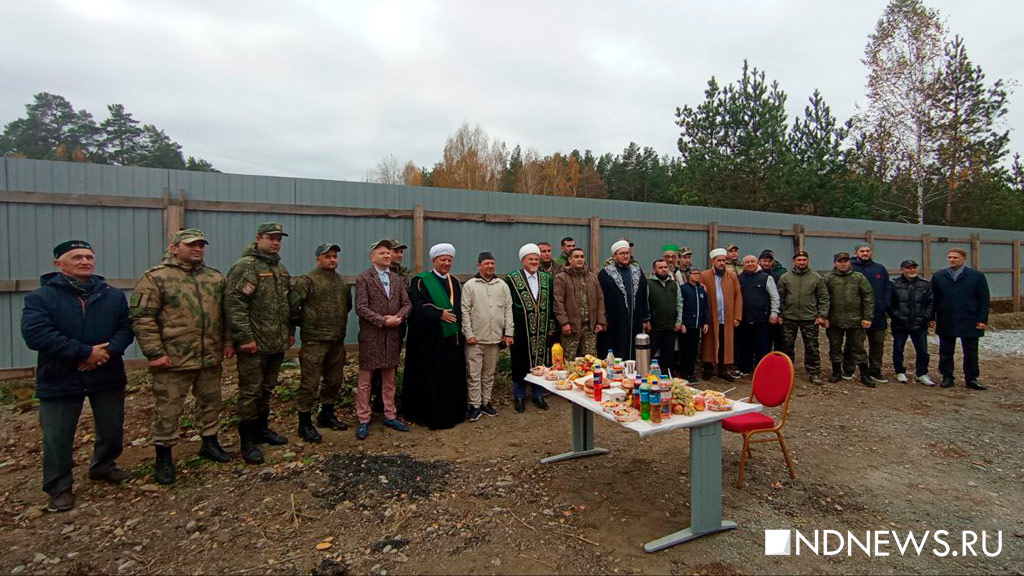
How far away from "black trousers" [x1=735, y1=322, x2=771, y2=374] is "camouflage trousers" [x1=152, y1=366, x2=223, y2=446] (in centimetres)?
656

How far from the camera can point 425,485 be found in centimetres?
370

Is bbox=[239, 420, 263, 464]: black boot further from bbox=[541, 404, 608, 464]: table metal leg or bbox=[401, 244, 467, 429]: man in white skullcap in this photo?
bbox=[541, 404, 608, 464]: table metal leg

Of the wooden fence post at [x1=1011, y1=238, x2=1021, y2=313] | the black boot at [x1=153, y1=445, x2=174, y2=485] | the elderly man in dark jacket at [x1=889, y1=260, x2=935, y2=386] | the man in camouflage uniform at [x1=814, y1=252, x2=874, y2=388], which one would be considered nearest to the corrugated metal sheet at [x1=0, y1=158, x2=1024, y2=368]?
the black boot at [x1=153, y1=445, x2=174, y2=485]

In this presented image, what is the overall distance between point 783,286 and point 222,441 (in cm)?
720

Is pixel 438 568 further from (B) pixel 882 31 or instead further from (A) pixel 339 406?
(B) pixel 882 31

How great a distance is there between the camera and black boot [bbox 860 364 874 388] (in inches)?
265

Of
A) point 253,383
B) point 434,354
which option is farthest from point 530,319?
point 253,383

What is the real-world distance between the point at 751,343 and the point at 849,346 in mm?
1266

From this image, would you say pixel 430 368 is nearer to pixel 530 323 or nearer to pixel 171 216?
pixel 530 323

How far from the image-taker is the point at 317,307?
4.50 m

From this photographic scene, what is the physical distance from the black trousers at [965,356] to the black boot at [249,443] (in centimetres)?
830

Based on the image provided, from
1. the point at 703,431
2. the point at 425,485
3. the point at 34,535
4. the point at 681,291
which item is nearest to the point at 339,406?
the point at 425,485

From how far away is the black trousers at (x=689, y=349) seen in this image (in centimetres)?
668

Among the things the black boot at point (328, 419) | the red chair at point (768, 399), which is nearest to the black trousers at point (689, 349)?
the red chair at point (768, 399)
